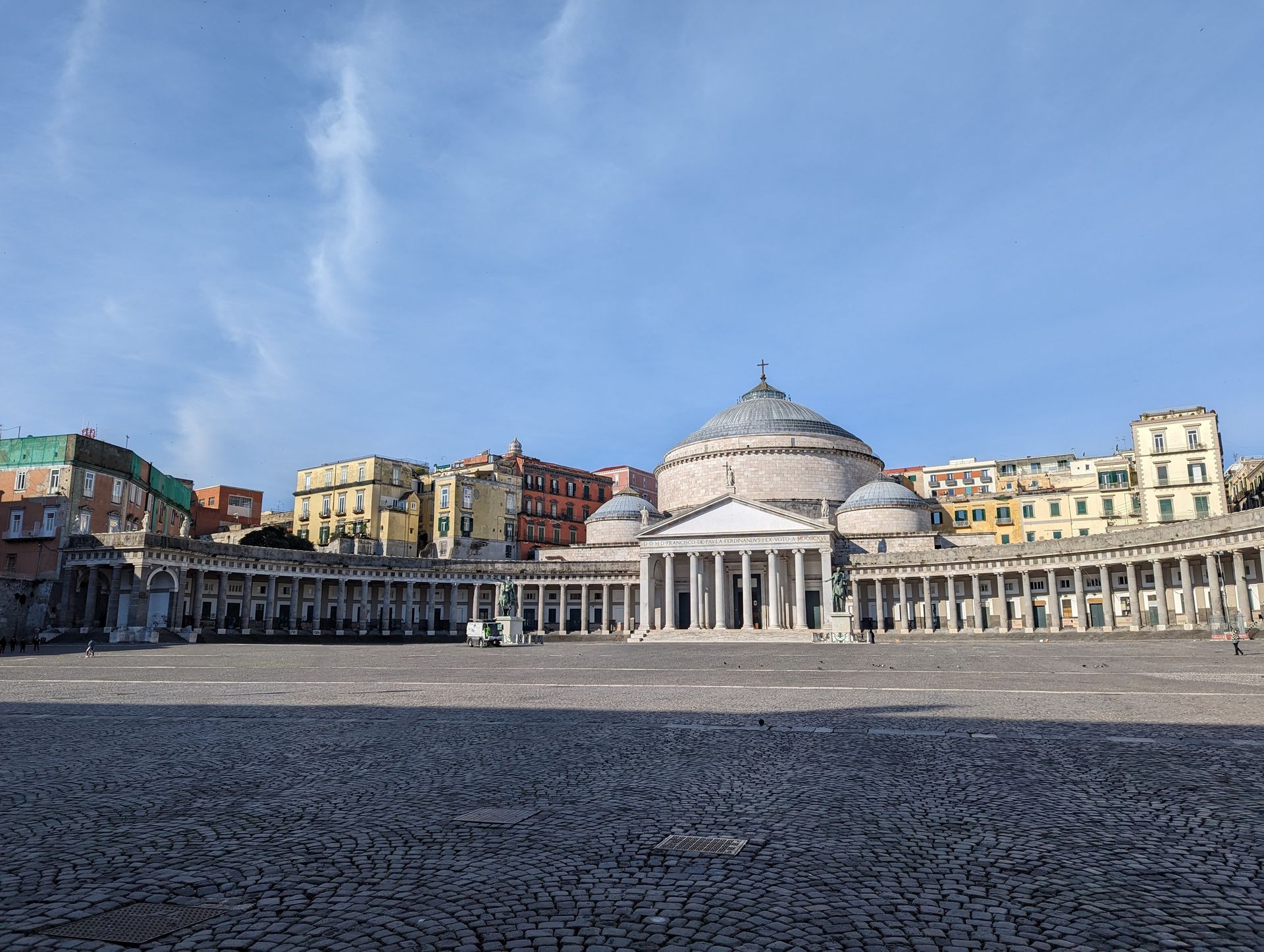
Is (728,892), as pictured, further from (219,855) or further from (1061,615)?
(1061,615)

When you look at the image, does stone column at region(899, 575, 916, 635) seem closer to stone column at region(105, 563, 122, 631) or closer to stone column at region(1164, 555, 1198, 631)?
stone column at region(1164, 555, 1198, 631)

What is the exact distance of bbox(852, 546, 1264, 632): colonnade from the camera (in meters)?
50.7

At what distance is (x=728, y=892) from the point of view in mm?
5227

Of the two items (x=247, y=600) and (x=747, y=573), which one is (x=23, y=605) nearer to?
(x=247, y=600)

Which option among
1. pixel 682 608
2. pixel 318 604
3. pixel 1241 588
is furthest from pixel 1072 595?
pixel 318 604

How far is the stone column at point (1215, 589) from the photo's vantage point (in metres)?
49.7

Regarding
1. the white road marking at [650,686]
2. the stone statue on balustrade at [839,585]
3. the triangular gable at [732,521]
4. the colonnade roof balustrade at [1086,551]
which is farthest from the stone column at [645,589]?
the white road marking at [650,686]

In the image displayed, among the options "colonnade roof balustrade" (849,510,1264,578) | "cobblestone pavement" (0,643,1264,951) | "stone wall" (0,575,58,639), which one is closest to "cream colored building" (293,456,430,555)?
"stone wall" (0,575,58,639)

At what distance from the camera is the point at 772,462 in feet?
268

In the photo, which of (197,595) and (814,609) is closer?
(197,595)

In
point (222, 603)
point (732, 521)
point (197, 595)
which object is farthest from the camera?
point (732, 521)

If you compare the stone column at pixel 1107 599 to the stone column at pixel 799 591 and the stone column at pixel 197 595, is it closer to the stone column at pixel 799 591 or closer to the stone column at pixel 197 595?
the stone column at pixel 799 591

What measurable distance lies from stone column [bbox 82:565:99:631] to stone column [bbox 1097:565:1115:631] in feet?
198

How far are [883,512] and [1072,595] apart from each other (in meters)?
16.8
